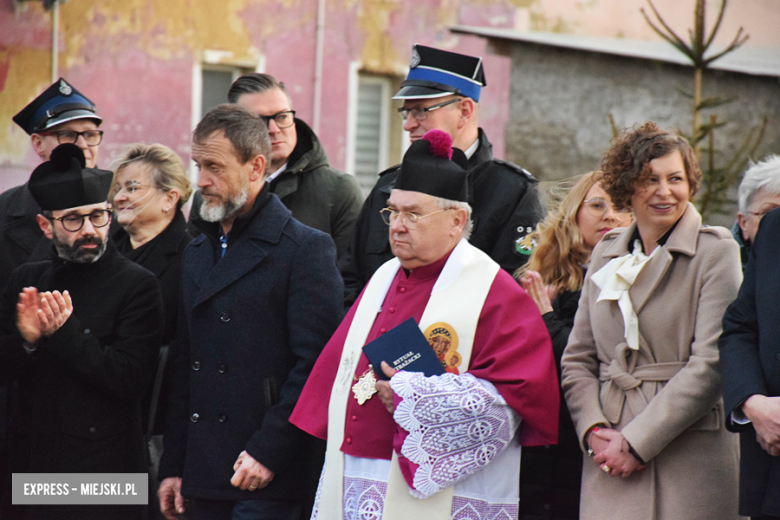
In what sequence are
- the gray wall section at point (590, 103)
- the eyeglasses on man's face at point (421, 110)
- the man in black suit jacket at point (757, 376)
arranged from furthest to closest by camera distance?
the gray wall section at point (590, 103) < the eyeglasses on man's face at point (421, 110) < the man in black suit jacket at point (757, 376)

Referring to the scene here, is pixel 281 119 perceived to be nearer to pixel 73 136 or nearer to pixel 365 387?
pixel 73 136

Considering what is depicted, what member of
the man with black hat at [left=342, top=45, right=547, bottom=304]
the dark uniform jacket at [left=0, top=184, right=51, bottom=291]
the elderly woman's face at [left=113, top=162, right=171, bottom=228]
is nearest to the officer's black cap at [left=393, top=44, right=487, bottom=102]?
the man with black hat at [left=342, top=45, right=547, bottom=304]

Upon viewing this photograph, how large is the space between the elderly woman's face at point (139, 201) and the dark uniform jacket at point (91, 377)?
2.40ft

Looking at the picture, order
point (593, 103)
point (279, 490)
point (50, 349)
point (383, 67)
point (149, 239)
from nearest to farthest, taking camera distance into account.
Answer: point (279, 490), point (50, 349), point (149, 239), point (383, 67), point (593, 103)

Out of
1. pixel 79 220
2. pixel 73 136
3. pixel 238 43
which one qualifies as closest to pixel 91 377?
pixel 79 220

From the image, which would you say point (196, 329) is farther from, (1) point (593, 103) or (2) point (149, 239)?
(1) point (593, 103)

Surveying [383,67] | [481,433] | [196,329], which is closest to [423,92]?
[196,329]

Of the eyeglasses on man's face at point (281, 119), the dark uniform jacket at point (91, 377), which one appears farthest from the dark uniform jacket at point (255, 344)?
the eyeglasses on man's face at point (281, 119)

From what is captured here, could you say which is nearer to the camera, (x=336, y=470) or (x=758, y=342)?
(x=758, y=342)

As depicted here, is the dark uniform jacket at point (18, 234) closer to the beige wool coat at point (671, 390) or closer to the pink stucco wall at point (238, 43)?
the beige wool coat at point (671, 390)

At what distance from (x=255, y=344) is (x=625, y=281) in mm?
1518

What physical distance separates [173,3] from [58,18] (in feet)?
4.14

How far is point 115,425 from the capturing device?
4.53m

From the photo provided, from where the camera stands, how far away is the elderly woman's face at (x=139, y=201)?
5387mm
